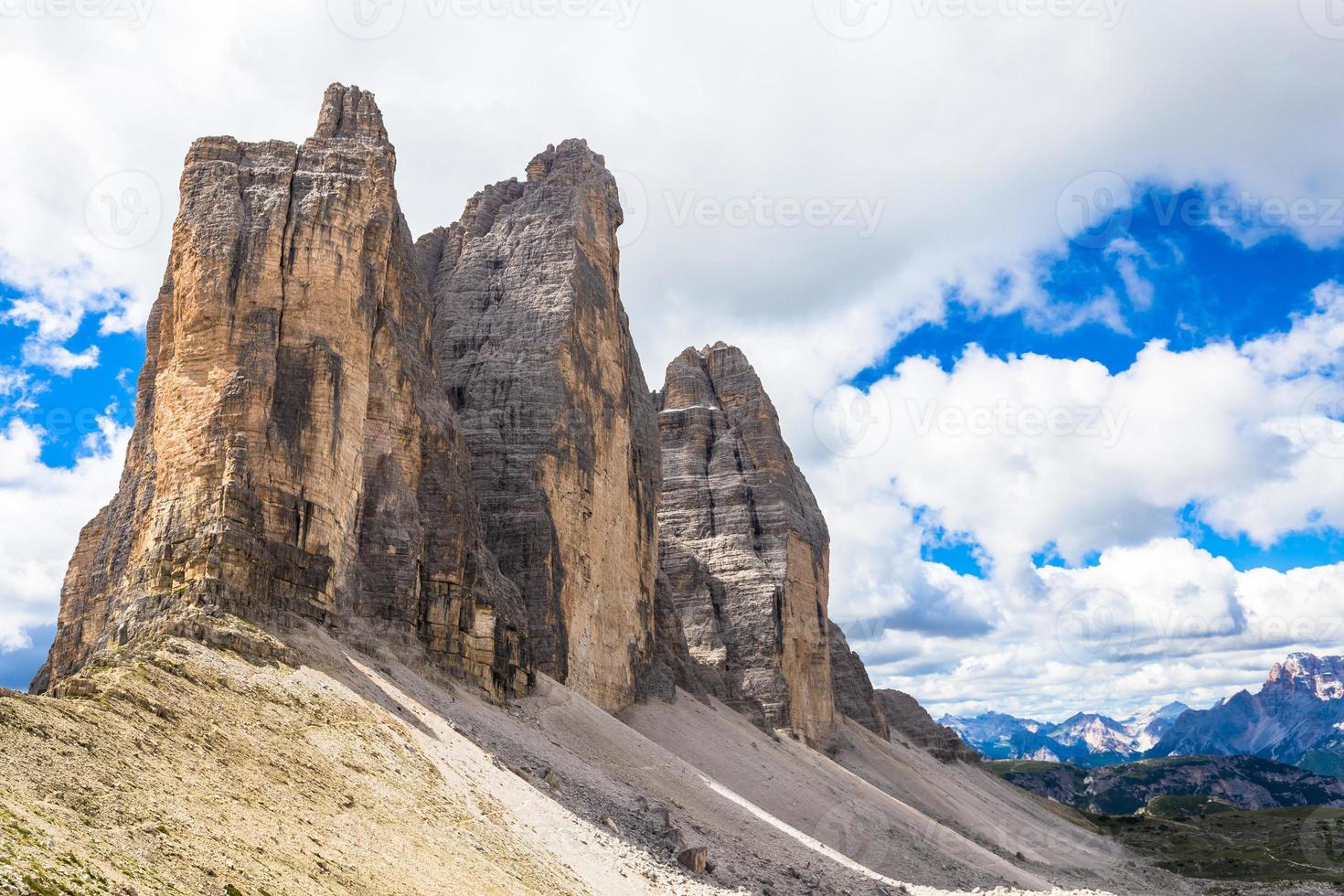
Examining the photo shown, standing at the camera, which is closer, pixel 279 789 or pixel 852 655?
pixel 279 789

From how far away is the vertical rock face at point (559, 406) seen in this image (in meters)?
50.8

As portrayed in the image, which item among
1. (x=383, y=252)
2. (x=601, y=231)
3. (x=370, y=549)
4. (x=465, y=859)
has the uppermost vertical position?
(x=601, y=231)

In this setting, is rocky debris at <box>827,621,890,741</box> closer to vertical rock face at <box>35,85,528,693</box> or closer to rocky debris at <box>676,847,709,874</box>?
vertical rock face at <box>35,85,528,693</box>

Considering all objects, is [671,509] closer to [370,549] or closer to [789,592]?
[789,592]

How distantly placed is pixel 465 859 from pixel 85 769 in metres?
8.11

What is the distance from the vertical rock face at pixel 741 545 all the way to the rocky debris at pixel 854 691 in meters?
12.5

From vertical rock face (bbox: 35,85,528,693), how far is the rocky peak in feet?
0.22

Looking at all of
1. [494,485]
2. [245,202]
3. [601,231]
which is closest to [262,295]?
[245,202]

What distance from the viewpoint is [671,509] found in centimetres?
8488

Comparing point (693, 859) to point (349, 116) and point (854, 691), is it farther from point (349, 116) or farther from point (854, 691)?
point (854, 691)

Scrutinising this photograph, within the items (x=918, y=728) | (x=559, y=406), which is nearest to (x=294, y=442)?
(x=559, y=406)

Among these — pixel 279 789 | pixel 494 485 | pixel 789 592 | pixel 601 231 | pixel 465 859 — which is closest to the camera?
pixel 279 789

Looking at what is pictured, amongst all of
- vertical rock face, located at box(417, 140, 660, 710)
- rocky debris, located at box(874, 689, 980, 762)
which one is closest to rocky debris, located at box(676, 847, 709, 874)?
vertical rock face, located at box(417, 140, 660, 710)

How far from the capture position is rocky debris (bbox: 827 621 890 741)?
316ft
